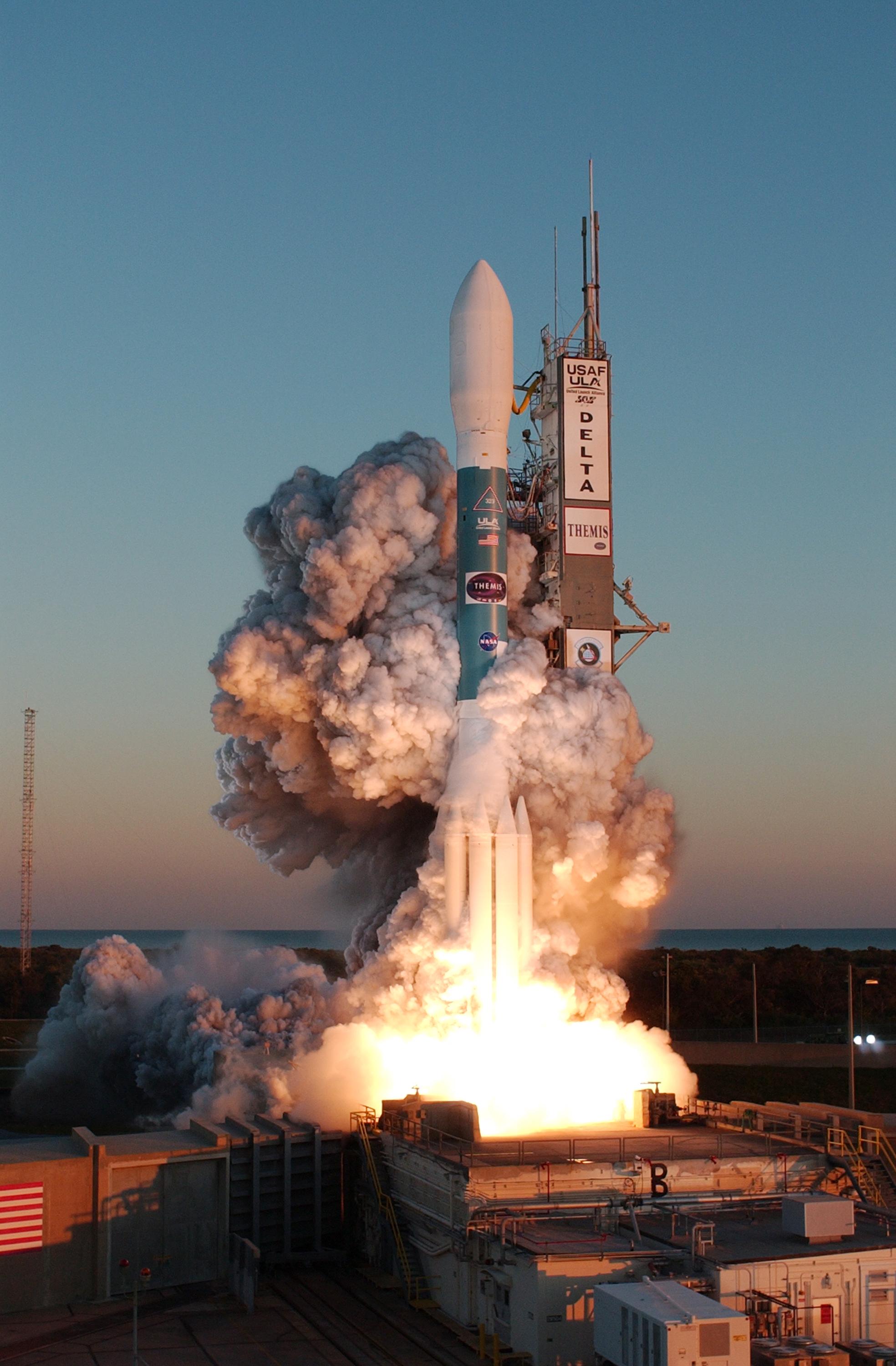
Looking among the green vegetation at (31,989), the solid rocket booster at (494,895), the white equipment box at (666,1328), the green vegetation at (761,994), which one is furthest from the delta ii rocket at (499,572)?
the green vegetation at (31,989)

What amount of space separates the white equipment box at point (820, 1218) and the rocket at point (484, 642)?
1098cm

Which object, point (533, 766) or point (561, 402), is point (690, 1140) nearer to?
point (533, 766)

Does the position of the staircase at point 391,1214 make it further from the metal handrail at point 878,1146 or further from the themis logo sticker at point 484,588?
the themis logo sticker at point 484,588

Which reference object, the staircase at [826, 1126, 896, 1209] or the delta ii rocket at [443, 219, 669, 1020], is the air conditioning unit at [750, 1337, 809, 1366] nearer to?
the staircase at [826, 1126, 896, 1209]

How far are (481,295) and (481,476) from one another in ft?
15.4

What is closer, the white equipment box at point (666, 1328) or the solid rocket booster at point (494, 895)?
the white equipment box at point (666, 1328)

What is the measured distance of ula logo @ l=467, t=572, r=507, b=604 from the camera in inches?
1468

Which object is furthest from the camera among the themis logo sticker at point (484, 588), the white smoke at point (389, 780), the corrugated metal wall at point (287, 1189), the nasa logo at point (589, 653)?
the nasa logo at point (589, 653)

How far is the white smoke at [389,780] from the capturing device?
3656 cm

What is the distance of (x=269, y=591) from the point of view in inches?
1628

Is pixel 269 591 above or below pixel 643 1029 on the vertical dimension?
above

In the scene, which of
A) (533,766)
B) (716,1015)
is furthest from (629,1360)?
(716,1015)

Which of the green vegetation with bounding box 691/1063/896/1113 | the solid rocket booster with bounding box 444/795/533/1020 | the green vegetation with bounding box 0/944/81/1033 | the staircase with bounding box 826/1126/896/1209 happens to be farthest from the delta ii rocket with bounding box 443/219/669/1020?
the green vegetation with bounding box 0/944/81/1033

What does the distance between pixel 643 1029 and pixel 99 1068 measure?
61.0ft
